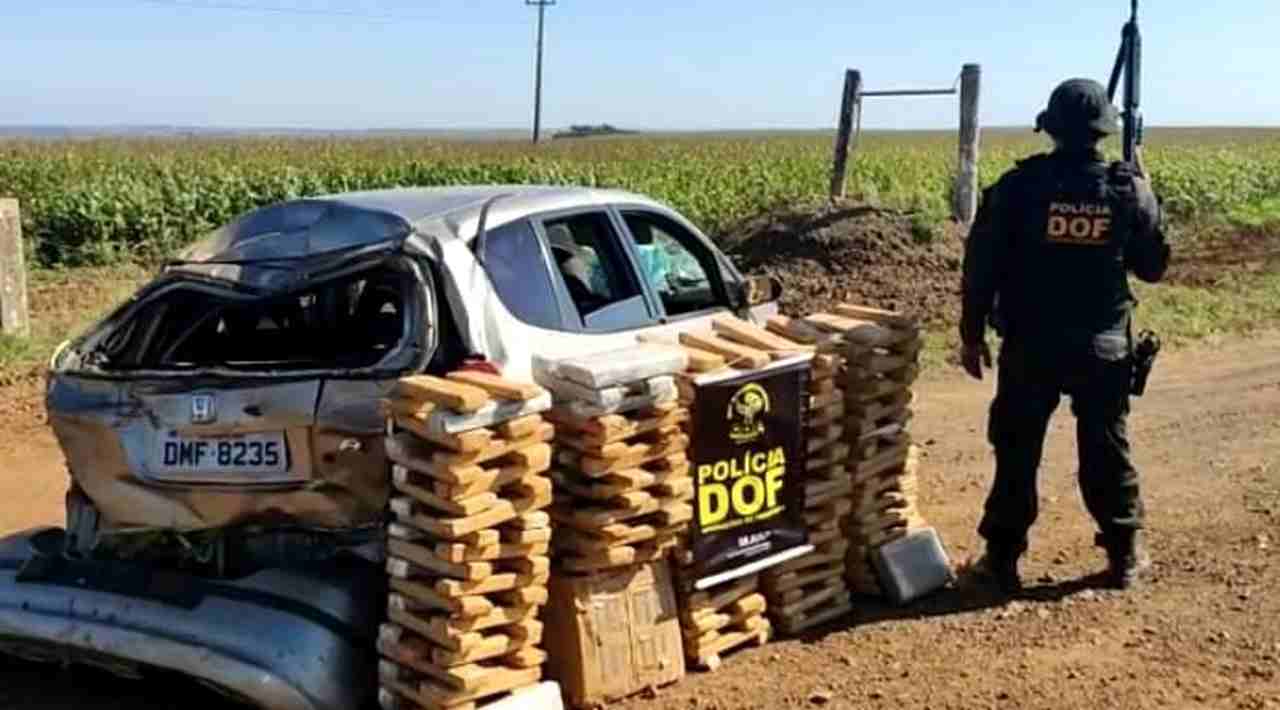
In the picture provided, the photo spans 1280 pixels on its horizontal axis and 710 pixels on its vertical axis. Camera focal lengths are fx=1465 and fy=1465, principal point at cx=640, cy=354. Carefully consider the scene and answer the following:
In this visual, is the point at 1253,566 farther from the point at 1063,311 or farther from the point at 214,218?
the point at 214,218

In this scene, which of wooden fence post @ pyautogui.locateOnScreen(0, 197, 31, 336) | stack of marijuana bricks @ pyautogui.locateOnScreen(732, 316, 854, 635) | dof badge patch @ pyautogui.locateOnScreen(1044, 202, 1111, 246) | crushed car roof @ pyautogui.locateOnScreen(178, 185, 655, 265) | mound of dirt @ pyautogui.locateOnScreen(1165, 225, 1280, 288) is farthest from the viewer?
mound of dirt @ pyautogui.locateOnScreen(1165, 225, 1280, 288)

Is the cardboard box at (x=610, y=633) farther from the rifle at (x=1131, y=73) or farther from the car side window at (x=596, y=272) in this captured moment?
the rifle at (x=1131, y=73)

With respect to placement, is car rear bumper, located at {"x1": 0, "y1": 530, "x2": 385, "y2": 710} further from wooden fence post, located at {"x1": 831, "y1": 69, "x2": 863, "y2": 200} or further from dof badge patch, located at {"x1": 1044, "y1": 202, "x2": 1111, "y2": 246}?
wooden fence post, located at {"x1": 831, "y1": 69, "x2": 863, "y2": 200}

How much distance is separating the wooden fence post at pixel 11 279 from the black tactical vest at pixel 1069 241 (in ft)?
29.2

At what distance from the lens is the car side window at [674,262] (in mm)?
6234

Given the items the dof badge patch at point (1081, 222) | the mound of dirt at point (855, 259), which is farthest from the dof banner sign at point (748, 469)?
the mound of dirt at point (855, 259)

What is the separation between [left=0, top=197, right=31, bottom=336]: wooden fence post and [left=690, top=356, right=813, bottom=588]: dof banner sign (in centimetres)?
850

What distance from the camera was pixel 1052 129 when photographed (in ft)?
20.0

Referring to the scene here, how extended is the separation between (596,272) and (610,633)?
59.9 inches

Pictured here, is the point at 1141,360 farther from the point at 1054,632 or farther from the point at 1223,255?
the point at 1223,255

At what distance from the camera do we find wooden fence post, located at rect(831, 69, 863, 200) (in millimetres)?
16078

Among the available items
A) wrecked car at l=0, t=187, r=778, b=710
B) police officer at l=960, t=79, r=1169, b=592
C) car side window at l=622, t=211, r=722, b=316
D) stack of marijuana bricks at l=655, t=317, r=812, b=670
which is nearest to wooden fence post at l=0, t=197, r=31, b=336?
wrecked car at l=0, t=187, r=778, b=710

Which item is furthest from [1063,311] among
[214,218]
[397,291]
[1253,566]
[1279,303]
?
[214,218]

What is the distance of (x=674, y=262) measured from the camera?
6.45m
